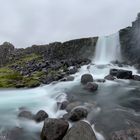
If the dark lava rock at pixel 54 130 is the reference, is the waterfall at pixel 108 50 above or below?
above

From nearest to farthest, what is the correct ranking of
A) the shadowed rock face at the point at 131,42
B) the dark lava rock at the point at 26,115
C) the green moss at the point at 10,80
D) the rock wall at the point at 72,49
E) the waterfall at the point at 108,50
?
1. the dark lava rock at the point at 26,115
2. the green moss at the point at 10,80
3. the shadowed rock face at the point at 131,42
4. the waterfall at the point at 108,50
5. the rock wall at the point at 72,49

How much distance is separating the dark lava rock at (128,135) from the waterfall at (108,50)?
152 ft

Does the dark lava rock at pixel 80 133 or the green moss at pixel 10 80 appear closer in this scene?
the dark lava rock at pixel 80 133

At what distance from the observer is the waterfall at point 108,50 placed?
64438mm

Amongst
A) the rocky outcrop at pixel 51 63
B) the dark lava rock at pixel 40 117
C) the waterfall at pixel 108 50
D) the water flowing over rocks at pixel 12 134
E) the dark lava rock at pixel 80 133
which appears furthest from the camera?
the waterfall at pixel 108 50

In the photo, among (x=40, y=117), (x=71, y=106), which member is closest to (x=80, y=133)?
(x=40, y=117)

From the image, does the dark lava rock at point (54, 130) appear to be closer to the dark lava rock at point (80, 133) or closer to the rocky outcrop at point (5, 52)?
the dark lava rock at point (80, 133)

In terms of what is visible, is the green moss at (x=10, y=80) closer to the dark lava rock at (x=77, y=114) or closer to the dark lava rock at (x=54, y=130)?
the dark lava rock at (x=77, y=114)

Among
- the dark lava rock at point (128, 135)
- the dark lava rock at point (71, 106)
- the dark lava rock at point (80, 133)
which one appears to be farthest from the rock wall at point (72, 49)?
the dark lava rock at point (80, 133)

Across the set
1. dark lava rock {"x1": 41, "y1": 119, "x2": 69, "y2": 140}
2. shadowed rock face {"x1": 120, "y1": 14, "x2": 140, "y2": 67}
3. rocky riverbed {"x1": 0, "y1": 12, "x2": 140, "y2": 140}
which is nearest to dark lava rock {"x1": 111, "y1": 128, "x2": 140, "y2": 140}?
rocky riverbed {"x1": 0, "y1": 12, "x2": 140, "y2": 140}

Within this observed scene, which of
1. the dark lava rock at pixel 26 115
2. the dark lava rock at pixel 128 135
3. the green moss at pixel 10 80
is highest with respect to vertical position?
the dark lava rock at pixel 128 135

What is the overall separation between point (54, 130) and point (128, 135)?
4697 mm

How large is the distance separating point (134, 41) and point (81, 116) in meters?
43.2

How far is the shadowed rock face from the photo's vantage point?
5869cm
